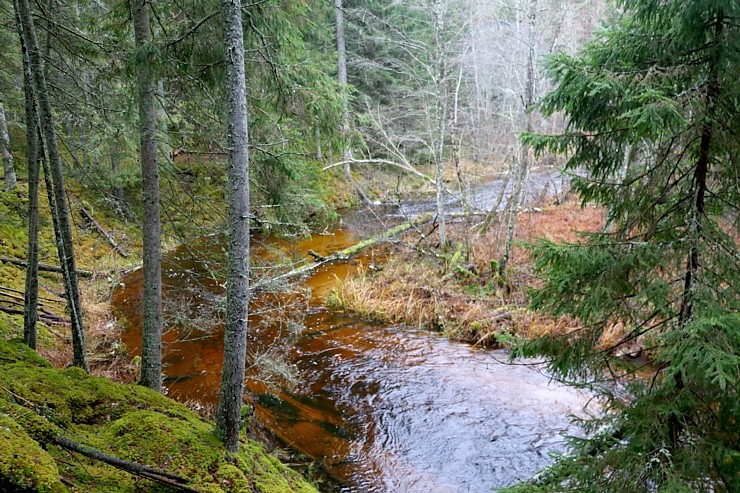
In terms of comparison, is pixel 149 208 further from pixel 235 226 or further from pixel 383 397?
pixel 383 397

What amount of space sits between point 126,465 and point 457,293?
8.51 m

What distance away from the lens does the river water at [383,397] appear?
235 inches

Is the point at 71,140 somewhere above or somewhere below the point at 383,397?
above

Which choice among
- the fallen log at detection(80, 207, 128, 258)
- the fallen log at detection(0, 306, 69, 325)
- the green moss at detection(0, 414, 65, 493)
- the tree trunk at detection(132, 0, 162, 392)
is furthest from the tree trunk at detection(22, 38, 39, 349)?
the fallen log at detection(80, 207, 128, 258)

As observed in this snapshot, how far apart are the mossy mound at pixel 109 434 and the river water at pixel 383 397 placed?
1.56 metres

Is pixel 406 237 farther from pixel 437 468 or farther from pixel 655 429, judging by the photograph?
pixel 655 429

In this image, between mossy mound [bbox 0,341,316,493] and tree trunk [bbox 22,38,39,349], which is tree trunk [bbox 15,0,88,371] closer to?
tree trunk [bbox 22,38,39,349]

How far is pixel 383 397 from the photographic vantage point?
760cm

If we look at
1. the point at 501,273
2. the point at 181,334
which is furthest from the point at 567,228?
the point at 181,334

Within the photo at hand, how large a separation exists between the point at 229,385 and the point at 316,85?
3635 millimetres

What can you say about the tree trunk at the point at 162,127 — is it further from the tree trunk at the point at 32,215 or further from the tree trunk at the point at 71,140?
the tree trunk at the point at 32,215

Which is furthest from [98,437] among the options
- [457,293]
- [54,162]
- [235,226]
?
[457,293]

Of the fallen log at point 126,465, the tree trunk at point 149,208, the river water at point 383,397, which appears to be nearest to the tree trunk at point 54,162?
the tree trunk at point 149,208

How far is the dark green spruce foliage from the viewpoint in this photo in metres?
3.23
